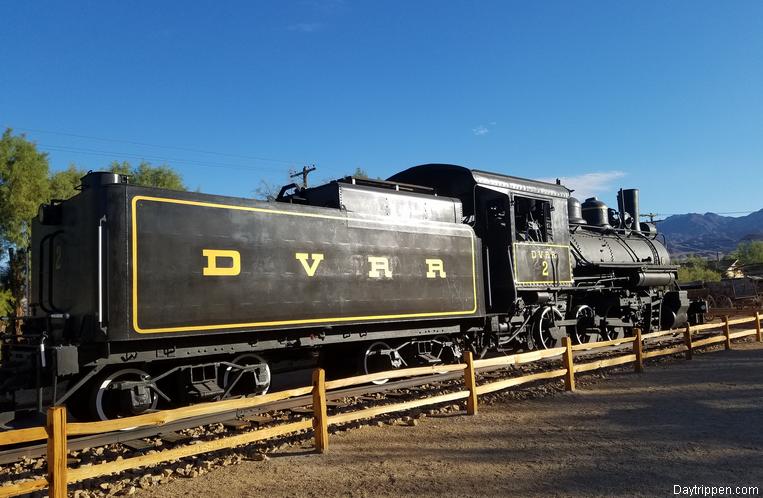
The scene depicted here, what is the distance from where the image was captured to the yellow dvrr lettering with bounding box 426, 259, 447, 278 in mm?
8789

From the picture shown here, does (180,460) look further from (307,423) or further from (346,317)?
(346,317)

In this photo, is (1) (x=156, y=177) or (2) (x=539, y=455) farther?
(1) (x=156, y=177)

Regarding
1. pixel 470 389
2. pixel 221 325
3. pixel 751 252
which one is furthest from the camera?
pixel 751 252

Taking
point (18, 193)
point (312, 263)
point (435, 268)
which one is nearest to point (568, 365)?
point (435, 268)

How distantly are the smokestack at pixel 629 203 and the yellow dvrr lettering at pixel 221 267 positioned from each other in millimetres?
13916

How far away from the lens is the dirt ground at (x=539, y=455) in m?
4.66

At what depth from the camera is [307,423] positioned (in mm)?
5703

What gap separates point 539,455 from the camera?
18.0ft

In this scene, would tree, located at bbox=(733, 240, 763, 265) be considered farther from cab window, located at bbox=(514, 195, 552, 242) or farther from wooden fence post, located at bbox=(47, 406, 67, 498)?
wooden fence post, located at bbox=(47, 406, 67, 498)

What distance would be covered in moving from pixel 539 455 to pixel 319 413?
7.37 ft

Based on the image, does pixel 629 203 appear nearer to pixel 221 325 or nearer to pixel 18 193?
pixel 221 325

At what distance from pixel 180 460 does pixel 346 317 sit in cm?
289

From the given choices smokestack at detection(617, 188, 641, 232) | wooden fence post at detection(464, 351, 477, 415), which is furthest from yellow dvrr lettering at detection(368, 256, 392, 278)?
smokestack at detection(617, 188, 641, 232)

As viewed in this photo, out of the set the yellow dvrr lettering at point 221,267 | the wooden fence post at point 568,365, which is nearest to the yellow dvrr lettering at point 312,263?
the yellow dvrr lettering at point 221,267
